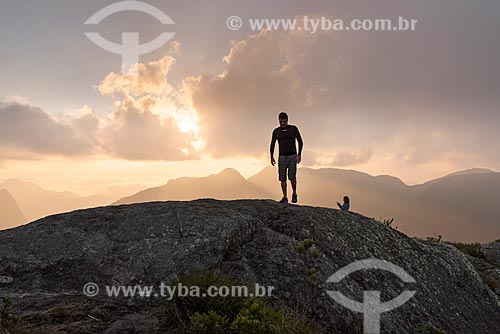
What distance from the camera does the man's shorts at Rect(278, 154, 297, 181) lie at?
42.8 feet

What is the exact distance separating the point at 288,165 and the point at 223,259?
6.48 meters

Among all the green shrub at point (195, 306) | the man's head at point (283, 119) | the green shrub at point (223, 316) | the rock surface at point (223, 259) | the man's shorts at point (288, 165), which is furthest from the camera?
the man's head at point (283, 119)

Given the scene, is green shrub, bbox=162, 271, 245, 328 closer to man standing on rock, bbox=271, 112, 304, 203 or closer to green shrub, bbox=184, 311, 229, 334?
green shrub, bbox=184, 311, 229, 334

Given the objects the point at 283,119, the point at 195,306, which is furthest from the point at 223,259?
the point at 283,119

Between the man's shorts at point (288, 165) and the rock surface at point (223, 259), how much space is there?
3628 mm

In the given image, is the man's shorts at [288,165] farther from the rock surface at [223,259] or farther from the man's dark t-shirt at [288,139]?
the rock surface at [223,259]

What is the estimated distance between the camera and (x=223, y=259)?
7.18 metres

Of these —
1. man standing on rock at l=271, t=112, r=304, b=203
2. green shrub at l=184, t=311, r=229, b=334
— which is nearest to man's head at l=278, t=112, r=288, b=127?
man standing on rock at l=271, t=112, r=304, b=203

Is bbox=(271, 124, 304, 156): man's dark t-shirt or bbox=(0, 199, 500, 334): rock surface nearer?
bbox=(0, 199, 500, 334): rock surface

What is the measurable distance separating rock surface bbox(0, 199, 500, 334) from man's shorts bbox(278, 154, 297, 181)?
3.63m

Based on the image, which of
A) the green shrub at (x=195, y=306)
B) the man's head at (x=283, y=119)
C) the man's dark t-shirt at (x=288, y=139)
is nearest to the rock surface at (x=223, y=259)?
the green shrub at (x=195, y=306)

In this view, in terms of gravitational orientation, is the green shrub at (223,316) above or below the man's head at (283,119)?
below

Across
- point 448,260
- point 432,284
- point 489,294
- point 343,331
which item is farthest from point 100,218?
point 489,294

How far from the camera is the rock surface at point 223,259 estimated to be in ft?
20.9
